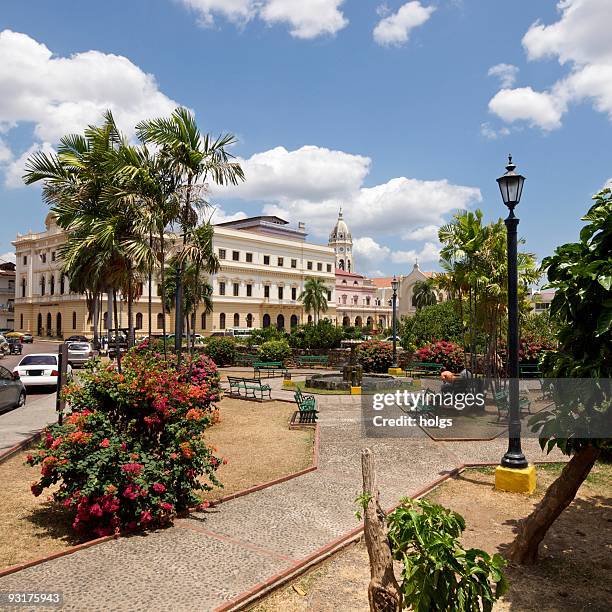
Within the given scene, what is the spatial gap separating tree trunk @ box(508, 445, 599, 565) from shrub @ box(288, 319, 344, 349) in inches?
1170

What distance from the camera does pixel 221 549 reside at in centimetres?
Answer: 530

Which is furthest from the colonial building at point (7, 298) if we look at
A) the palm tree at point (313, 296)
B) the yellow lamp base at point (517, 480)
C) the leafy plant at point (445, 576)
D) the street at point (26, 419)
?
the leafy plant at point (445, 576)

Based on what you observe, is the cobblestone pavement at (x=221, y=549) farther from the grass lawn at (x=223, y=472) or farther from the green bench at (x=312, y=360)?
the green bench at (x=312, y=360)

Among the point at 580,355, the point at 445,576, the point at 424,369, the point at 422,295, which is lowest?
the point at 424,369

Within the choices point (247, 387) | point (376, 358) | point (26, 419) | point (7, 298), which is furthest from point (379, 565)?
point (7, 298)

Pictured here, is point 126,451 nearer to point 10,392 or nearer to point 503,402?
point 10,392

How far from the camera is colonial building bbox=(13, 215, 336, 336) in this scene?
5938 centimetres

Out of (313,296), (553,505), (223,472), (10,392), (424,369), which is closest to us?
(553,505)

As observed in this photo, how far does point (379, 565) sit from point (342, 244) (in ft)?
351

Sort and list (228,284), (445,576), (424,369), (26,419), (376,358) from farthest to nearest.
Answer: (228,284), (376,358), (424,369), (26,419), (445,576)

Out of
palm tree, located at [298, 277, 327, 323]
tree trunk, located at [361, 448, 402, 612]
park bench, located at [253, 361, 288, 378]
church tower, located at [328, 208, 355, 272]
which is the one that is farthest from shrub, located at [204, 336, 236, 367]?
church tower, located at [328, 208, 355, 272]

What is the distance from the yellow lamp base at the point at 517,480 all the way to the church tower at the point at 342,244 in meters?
99.2

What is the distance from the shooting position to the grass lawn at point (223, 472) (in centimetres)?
549

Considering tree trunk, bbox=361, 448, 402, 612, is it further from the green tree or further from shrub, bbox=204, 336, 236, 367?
shrub, bbox=204, 336, 236, 367
